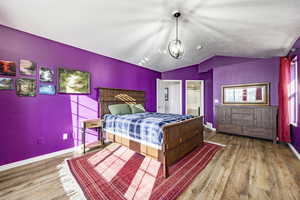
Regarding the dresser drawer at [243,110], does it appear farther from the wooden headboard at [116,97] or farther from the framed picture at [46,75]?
the framed picture at [46,75]

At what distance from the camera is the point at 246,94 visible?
3.97 meters

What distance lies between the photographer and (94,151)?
2832mm

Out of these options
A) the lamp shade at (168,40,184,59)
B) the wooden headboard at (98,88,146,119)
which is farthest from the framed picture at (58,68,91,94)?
the lamp shade at (168,40,184,59)

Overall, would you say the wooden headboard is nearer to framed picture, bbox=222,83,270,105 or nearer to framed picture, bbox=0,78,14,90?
framed picture, bbox=0,78,14,90

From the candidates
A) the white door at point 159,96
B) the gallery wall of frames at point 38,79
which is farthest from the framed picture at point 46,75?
the white door at point 159,96

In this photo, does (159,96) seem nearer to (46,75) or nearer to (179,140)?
(179,140)

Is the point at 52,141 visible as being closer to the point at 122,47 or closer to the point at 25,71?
the point at 25,71

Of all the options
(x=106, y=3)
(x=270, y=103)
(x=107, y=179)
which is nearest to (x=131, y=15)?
(x=106, y=3)

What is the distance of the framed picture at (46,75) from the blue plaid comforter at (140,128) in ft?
4.85

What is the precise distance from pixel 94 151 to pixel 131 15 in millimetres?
2963

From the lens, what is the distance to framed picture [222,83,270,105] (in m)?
3.70

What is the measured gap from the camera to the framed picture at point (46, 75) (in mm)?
2516

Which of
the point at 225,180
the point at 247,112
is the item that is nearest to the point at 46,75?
the point at 225,180

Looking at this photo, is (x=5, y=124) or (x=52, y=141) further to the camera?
(x=52, y=141)
